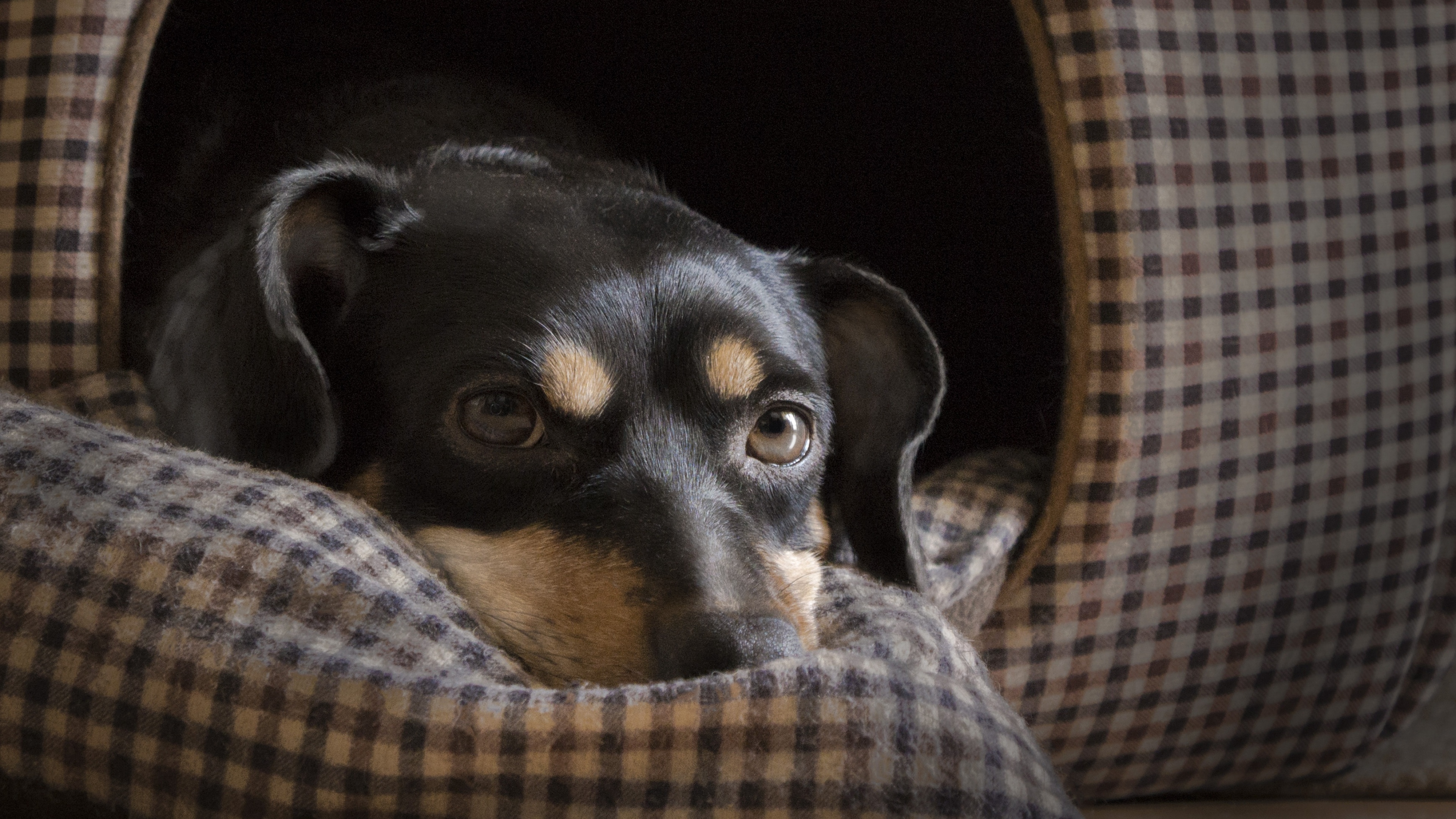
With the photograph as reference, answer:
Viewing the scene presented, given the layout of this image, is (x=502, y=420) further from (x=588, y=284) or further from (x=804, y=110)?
(x=804, y=110)

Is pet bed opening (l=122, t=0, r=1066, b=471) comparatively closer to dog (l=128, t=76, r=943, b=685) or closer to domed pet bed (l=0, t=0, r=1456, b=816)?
domed pet bed (l=0, t=0, r=1456, b=816)

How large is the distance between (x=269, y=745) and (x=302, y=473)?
0.47m

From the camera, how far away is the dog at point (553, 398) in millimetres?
1218

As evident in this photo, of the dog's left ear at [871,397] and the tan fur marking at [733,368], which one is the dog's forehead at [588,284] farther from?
the dog's left ear at [871,397]

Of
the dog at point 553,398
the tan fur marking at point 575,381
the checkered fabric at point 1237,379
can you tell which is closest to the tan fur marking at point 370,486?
the dog at point 553,398

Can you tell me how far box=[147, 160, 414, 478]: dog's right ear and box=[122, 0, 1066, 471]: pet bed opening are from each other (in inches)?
28.6

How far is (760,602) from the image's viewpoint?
1192 millimetres

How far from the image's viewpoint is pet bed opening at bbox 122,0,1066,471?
222cm

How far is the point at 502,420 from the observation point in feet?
4.39

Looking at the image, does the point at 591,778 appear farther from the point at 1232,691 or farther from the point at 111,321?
the point at 1232,691

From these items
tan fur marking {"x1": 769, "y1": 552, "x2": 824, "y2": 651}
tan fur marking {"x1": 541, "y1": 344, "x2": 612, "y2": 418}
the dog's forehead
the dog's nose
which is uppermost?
the dog's forehead

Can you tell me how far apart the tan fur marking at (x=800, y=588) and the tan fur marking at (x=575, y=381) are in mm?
278

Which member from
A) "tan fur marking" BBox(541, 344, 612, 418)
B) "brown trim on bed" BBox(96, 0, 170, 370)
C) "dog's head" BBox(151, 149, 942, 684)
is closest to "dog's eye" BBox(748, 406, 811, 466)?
"dog's head" BBox(151, 149, 942, 684)

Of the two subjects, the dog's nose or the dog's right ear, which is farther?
the dog's right ear
